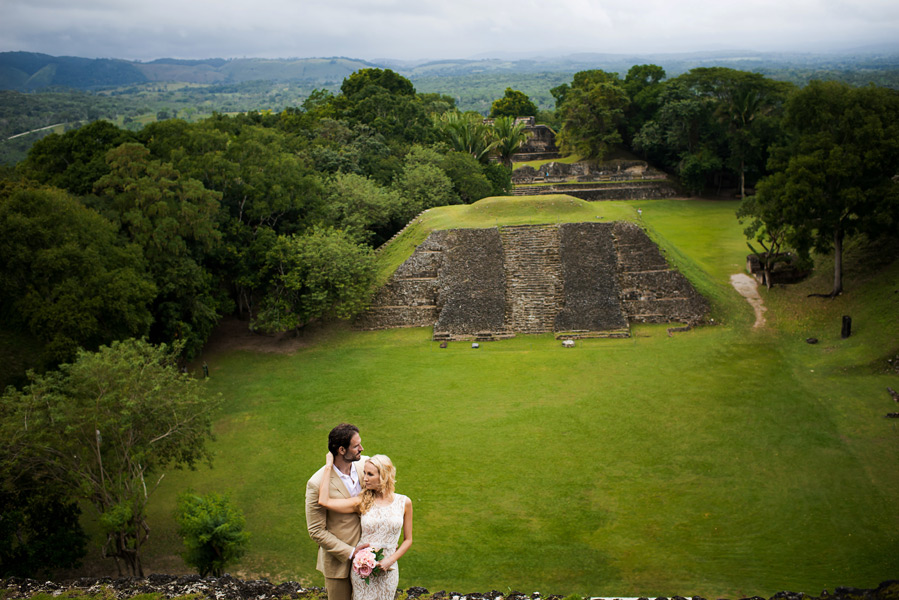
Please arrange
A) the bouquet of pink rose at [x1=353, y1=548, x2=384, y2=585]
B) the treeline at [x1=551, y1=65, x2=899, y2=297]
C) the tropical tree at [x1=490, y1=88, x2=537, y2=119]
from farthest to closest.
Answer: the tropical tree at [x1=490, y1=88, x2=537, y2=119], the treeline at [x1=551, y1=65, x2=899, y2=297], the bouquet of pink rose at [x1=353, y1=548, x2=384, y2=585]

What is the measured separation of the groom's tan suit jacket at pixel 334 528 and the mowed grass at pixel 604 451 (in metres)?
5.74

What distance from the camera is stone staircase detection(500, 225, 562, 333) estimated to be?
21.2m

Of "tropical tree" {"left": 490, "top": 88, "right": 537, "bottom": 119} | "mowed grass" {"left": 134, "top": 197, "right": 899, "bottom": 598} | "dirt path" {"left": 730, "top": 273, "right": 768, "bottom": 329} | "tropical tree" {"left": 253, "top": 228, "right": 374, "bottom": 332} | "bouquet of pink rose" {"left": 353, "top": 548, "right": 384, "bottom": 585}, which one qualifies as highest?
"tropical tree" {"left": 490, "top": 88, "right": 537, "bottom": 119}

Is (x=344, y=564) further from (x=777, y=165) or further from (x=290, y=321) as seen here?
(x=777, y=165)

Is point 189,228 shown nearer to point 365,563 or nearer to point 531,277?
point 531,277

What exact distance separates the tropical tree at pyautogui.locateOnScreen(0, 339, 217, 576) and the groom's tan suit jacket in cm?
656

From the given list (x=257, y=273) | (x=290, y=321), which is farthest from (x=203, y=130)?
(x=290, y=321)

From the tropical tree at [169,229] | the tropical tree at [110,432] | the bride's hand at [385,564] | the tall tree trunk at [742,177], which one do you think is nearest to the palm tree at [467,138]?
the tall tree trunk at [742,177]

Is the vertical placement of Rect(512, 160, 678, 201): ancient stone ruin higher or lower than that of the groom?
lower

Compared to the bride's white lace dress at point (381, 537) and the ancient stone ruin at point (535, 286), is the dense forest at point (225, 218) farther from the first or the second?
the bride's white lace dress at point (381, 537)

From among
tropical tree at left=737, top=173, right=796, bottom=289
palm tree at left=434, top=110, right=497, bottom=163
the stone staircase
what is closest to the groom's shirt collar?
the stone staircase

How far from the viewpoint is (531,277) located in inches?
885

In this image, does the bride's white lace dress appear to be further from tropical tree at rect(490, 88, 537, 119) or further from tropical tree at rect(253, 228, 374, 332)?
tropical tree at rect(490, 88, 537, 119)

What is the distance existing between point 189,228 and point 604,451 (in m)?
12.6
